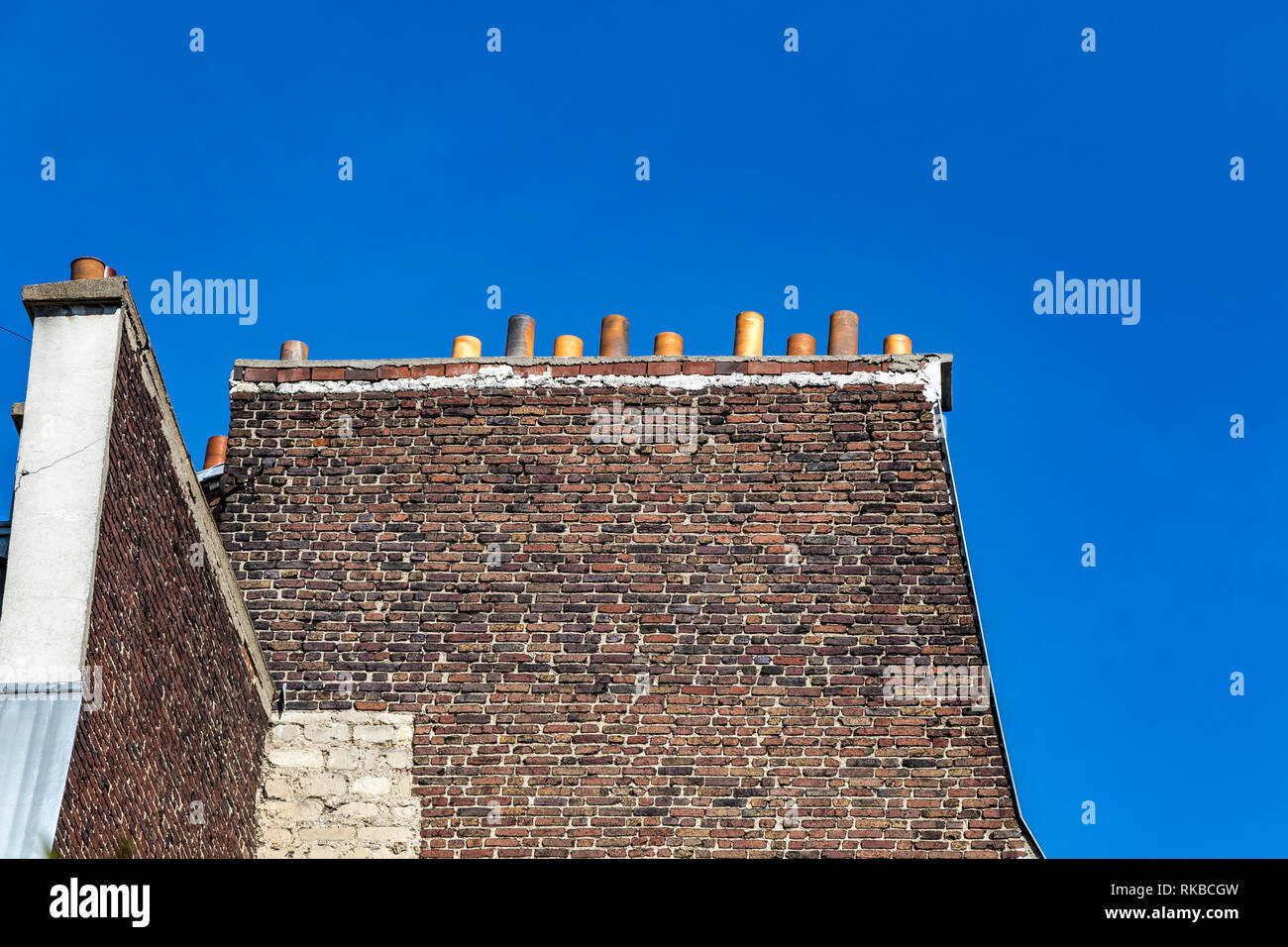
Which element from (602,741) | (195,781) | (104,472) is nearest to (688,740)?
(602,741)

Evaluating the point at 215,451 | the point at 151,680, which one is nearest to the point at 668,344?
the point at 215,451

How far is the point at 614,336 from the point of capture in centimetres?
1315

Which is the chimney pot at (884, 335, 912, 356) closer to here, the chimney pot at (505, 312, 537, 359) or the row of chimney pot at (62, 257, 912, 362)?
the row of chimney pot at (62, 257, 912, 362)

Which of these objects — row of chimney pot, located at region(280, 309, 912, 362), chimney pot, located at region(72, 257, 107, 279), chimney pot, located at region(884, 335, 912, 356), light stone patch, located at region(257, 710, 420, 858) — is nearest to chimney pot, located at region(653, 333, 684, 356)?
row of chimney pot, located at region(280, 309, 912, 362)

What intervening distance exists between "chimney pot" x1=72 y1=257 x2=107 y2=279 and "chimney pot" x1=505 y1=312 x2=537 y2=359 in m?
4.70

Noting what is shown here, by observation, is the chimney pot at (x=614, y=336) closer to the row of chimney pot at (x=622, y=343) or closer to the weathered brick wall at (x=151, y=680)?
the row of chimney pot at (x=622, y=343)

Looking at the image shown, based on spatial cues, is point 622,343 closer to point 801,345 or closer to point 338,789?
point 801,345

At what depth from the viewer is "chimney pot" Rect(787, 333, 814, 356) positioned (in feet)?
42.4

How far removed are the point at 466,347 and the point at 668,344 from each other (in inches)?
69.7

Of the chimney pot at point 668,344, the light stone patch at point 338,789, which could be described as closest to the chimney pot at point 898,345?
the chimney pot at point 668,344

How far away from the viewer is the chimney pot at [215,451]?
43.2 ft

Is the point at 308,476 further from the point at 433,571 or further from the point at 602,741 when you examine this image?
the point at 602,741

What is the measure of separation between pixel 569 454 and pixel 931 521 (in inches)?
117
